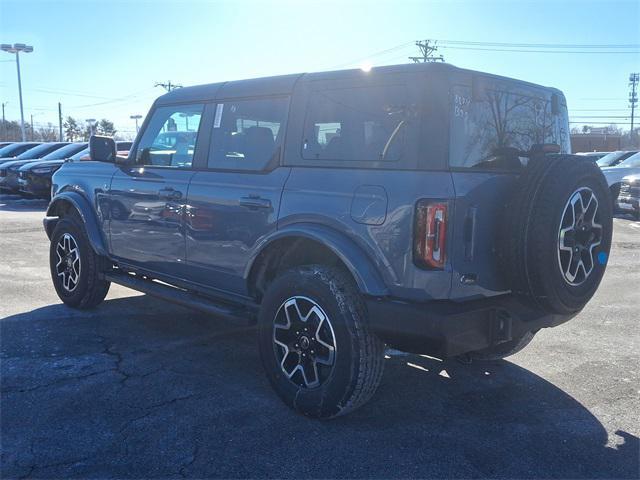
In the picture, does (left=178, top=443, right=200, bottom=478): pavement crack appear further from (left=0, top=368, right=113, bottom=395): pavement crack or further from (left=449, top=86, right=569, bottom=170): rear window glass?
(left=449, top=86, right=569, bottom=170): rear window glass

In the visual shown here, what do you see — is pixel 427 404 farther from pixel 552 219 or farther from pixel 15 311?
pixel 15 311

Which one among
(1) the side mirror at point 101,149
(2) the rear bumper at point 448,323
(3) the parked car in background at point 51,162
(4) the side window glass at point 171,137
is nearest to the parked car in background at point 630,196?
(2) the rear bumper at point 448,323

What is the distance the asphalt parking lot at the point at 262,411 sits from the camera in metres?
3.05

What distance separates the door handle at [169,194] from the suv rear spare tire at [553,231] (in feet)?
8.01

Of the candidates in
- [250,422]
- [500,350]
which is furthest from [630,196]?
[250,422]

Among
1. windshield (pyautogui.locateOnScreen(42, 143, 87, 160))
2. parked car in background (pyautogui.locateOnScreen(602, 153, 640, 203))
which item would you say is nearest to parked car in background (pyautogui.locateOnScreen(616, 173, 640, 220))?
parked car in background (pyautogui.locateOnScreen(602, 153, 640, 203))

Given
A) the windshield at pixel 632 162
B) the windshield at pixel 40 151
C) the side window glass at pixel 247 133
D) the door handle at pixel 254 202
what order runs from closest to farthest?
the door handle at pixel 254 202 < the side window glass at pixel 247 133 < the windshield at pixel 632 162 < the windshield at pixel 40 151

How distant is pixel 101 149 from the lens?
17.2 ft

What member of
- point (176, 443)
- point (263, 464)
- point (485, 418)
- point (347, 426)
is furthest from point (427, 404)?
point (176, 443)

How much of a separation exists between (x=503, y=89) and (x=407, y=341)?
1.69m

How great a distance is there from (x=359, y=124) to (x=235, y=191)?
1027mm

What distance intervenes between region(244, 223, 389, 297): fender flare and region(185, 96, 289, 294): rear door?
39 centimetres

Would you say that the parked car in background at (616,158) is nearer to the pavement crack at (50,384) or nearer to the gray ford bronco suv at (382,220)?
the gray ford bronco suv at (382,220)

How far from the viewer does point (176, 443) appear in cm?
322
